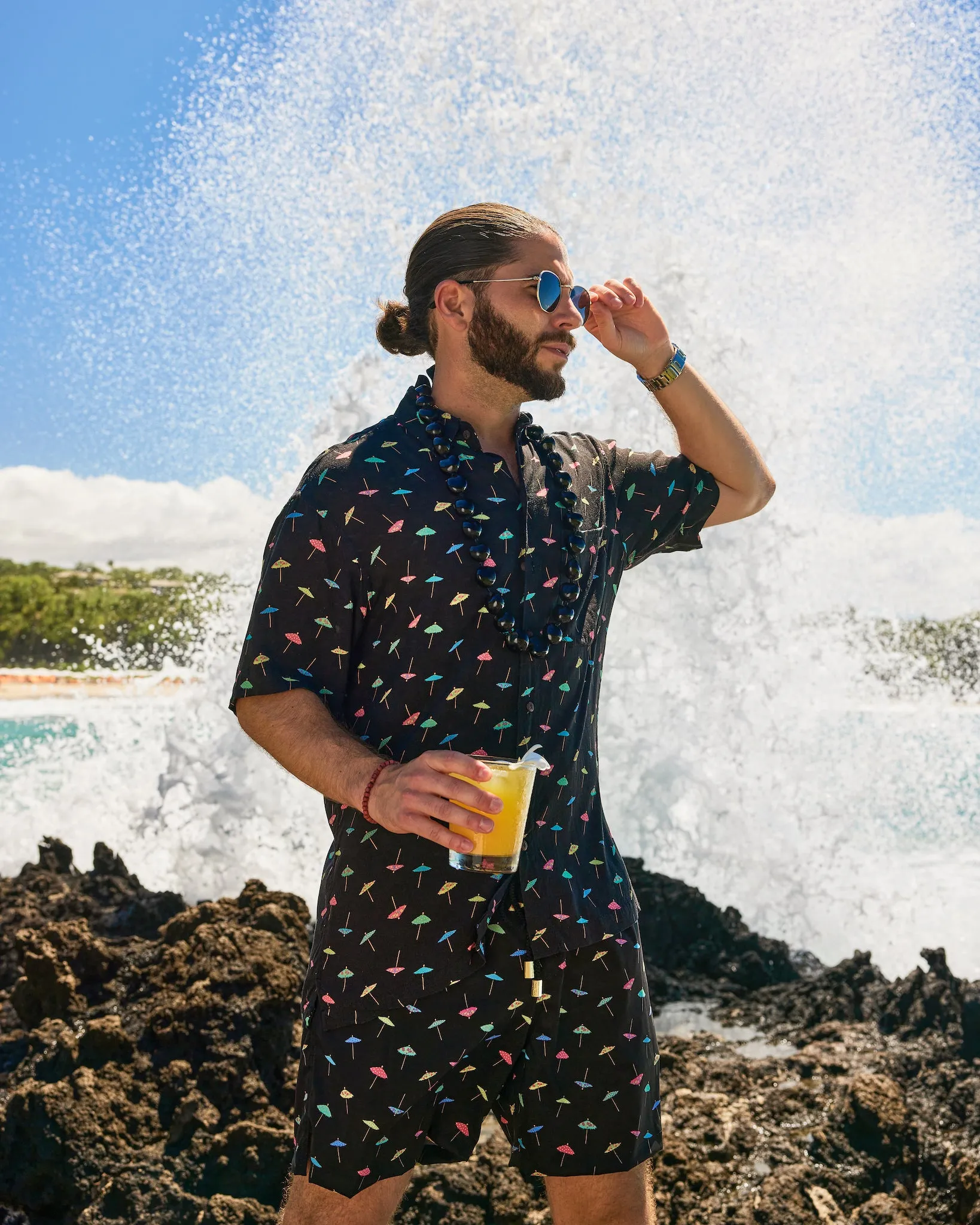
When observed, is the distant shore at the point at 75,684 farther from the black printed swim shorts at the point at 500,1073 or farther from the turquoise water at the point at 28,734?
the black printed swim shorts at the point at 500,1073

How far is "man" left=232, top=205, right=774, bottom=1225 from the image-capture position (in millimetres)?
1720

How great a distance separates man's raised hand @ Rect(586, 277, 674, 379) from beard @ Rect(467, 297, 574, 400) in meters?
0.16

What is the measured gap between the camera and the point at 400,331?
2.22 metres

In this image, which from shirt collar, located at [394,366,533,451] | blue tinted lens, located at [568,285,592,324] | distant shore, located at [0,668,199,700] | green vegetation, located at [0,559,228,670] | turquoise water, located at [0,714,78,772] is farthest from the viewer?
green vegetation, located at [0,559,228,670]

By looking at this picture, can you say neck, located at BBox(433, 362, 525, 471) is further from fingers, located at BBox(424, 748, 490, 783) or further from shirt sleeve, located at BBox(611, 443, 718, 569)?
fingers, located at BBox(424, 748, 490, 783)

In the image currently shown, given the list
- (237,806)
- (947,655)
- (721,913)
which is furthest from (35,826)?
(947,655)

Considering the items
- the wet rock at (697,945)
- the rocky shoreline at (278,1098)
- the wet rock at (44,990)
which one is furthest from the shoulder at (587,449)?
the wet rock at (697,945)

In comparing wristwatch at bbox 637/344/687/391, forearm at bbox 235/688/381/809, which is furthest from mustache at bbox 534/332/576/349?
forearm at bbox 235/688/381/809

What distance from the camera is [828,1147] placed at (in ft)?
10.5

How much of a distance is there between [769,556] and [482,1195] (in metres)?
5.45

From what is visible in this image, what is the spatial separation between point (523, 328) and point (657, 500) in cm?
45

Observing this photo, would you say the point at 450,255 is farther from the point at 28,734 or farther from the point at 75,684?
the point at 75,684

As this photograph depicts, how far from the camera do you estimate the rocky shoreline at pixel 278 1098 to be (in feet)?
9.62

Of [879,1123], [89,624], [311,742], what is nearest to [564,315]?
[311,742]
